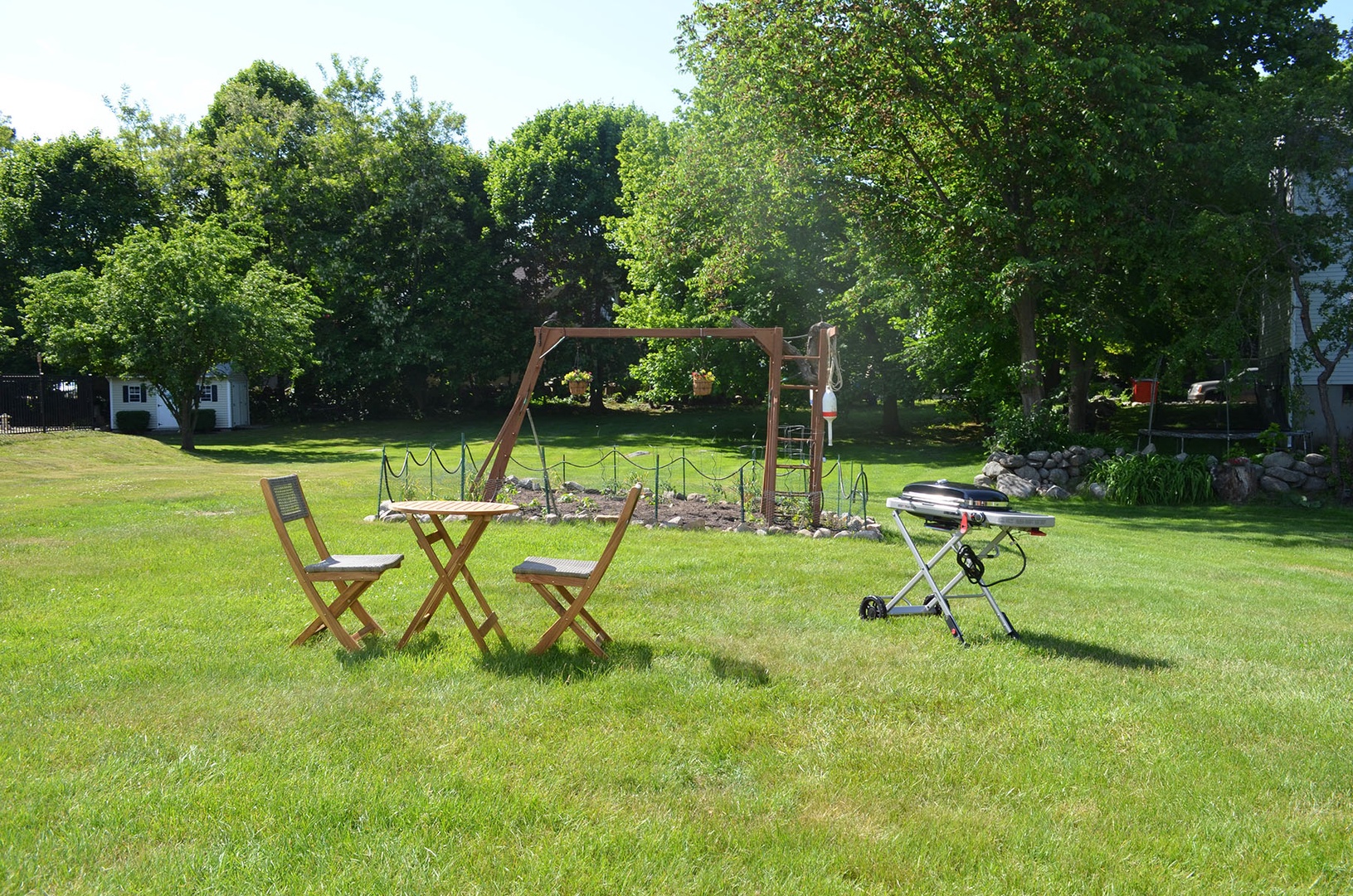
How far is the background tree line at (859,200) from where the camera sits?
1900 cm

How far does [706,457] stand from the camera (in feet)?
86.9

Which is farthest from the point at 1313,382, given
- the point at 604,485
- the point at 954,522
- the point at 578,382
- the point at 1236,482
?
the point at 954,522

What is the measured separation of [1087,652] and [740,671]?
2500 mm

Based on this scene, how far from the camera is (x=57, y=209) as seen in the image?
37.0 m

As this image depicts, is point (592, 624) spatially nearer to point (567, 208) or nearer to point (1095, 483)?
point (1095, 483)

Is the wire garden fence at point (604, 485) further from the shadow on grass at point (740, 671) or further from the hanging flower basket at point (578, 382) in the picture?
the shadow on grass at point (740, 671)

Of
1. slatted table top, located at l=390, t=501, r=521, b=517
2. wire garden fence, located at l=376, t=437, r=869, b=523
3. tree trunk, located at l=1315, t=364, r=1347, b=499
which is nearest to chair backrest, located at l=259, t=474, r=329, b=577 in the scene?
slatted table top, located at l=390, t=501, r=521, b=517

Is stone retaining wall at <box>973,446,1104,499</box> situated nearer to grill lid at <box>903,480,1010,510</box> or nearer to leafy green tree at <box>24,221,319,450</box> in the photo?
grill lid at <box>903,480,1010,510</box>

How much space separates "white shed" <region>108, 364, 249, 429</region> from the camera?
116 ft

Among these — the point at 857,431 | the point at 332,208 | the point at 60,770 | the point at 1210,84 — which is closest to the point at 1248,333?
the point at 1210,84

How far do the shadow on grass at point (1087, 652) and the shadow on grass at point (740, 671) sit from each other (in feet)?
6.68

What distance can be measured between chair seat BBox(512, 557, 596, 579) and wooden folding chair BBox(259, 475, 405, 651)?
0.82m

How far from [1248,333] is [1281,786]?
18.1 m

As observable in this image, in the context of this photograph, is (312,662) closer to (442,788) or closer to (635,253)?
(442,788)
